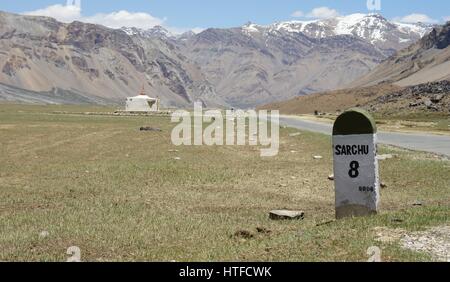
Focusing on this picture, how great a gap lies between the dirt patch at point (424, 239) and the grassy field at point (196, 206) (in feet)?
0.73

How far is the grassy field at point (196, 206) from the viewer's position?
9.38 meters

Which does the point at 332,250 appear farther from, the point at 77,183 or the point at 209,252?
the point at 77,183

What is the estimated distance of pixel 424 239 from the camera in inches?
364

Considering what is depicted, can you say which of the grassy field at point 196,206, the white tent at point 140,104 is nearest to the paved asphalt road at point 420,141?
Result: the grassy field at point 196,206

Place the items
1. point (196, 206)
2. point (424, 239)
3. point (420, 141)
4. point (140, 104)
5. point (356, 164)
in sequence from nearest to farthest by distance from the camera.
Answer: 1. point (424, 239)
2. point (356, 164)
3. point (196, 206)
4. point (420, 141)
5. point (140, 104)

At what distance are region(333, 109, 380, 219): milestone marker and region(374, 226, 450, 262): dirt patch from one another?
178 centimetres

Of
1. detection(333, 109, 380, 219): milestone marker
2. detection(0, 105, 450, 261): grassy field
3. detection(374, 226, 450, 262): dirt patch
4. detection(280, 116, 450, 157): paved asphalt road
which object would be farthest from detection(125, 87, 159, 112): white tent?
detection(374, 226, 450, 262): dirt patch

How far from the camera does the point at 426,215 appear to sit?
11047 millimetres

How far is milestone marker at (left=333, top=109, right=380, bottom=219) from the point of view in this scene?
11680 mm

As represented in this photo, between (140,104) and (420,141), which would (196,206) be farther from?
(140,104)

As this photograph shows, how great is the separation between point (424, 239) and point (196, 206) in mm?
7000

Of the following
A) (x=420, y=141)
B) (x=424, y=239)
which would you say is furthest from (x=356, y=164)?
(x=420, y=141)

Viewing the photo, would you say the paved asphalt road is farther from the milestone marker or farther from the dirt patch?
the dirt patch
